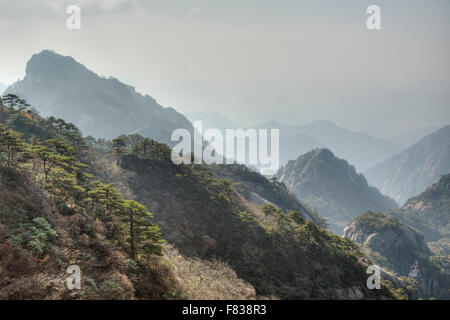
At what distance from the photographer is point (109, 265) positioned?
1225 centimetres

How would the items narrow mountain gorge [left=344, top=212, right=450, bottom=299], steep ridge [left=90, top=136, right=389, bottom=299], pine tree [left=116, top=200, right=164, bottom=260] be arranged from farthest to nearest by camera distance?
narrow mountain gorge [left=344, top=212, right=450, bottom=299], steep ridge [left=90, top=136, right=389, bottom=299], pine tree [left=116, top=200, right=164, bottom=260]

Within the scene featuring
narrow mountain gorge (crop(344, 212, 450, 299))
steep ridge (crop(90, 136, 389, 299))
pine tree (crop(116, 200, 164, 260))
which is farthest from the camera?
narrow mountain gorge (crop(344, 212, 450, 299))

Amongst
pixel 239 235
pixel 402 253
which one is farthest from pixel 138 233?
pixel 402 253

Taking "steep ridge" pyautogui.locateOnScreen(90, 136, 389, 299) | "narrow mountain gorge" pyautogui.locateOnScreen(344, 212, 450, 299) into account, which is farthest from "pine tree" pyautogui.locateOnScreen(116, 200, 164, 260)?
"narrow mountain gorge" pyautogui.locateOnScreen(344, 212, 450, 299)

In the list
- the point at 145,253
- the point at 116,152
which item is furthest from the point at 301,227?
the point at 116,152

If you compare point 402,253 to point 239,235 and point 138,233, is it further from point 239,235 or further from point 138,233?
point 138,233

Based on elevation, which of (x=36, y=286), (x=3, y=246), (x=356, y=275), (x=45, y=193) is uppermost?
(x=45, y=193)

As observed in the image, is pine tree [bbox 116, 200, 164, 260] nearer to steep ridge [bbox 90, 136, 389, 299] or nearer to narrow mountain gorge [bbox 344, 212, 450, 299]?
steep ridge [bbox 90, 136, 389, 299]

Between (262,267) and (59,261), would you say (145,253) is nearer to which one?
(59,261)

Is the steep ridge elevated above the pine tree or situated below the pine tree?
below

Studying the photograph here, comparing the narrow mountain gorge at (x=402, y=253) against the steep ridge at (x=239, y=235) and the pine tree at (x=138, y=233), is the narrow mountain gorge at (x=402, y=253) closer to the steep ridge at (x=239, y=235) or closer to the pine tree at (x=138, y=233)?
the steep ridge at (x=239, y=235)

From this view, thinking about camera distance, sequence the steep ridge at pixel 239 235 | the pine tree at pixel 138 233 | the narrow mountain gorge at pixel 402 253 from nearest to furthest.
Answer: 1. the pine tree at pixel 138 233
2. the steep ridge at pixel 239 235
3. the narrow mountain gorge at pixel 402 253

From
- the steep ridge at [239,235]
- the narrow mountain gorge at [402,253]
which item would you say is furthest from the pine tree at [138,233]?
the narrow mountain gorge at [402,253]
